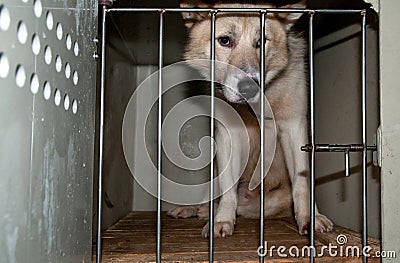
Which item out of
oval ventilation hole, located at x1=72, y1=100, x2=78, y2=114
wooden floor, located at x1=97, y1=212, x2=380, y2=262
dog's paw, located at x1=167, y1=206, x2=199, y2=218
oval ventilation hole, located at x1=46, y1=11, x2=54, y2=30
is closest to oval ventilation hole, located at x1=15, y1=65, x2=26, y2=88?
oval ventilation hole, located at x1=46, y1=11, x2=54, y2=30

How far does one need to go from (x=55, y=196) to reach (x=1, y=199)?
186mm

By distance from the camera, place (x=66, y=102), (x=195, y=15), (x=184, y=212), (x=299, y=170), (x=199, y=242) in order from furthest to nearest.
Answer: (x=184, y=212) → (x=195, y=15) → (x=299, y=170) → (x=199, y=242) → (x=66, y=102)

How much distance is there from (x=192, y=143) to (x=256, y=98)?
1224 millimetres

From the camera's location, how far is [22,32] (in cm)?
66

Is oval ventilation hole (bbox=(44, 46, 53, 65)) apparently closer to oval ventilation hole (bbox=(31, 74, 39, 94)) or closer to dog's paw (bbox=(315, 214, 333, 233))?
oval ventilation hole (bbox=(31, 74, 39, 94))

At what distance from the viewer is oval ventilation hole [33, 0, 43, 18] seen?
701 mm

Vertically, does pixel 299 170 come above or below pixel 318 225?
above

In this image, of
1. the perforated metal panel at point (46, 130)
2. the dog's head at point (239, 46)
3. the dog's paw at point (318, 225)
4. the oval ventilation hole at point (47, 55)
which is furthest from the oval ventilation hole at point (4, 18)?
the dog's paw at point (318, 225)

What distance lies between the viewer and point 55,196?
2.62ft

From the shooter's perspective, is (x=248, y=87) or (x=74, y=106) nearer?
(x=74, y=106)

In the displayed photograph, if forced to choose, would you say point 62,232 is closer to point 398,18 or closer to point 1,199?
point 1,199

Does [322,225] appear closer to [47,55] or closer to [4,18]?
[47,55]

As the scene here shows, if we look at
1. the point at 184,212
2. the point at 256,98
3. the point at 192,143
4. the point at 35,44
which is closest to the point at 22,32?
the point at 35,44

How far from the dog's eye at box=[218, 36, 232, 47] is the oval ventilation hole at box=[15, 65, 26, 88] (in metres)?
1.34
